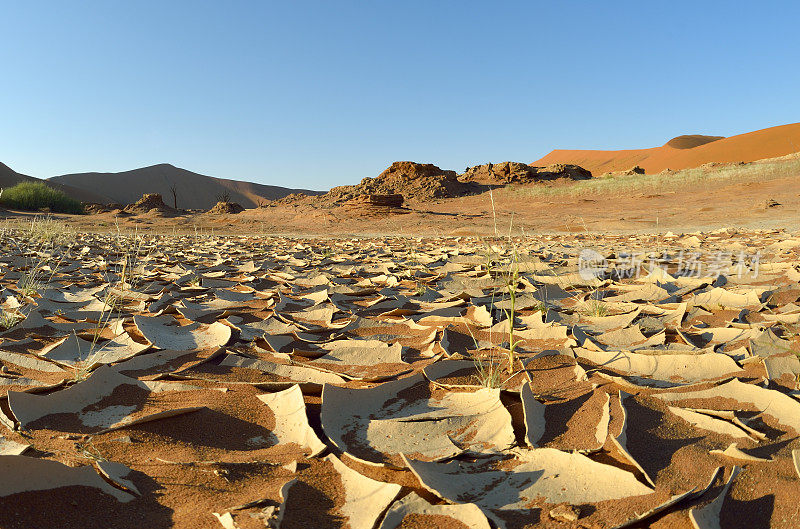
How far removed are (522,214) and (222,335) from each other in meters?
13.4

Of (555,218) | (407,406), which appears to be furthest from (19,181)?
(407,406)

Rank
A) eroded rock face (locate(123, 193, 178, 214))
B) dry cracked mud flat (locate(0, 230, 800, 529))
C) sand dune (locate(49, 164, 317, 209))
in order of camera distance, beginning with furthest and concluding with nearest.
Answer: sand dune (locate(49, 164, 317, 209)), eroded rock face (locate(123, 193, 178, 214)), dry cracked mud flat (locate(0, 230, 800, 529))

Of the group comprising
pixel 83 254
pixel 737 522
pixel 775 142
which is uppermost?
pixel 775 142

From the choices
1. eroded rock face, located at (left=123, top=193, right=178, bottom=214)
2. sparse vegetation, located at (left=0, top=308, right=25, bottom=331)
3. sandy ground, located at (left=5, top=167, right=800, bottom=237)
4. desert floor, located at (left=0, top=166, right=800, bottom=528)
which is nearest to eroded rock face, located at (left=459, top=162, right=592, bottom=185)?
sandy ground, located at (left=5, top=167, right=800, bottom=237)

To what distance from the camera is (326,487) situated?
84cm

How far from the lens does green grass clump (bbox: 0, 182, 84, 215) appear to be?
18922 millimetres

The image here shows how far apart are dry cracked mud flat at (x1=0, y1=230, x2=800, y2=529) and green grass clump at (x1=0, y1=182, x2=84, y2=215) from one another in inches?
829

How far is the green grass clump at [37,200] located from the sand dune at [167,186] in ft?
98.1

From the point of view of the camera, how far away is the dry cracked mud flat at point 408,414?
2.52 ft

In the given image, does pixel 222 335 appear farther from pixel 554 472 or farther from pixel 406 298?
pixel 554 472

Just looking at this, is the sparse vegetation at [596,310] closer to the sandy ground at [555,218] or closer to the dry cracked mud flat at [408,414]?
the dry cracked mud flat at [408,414]

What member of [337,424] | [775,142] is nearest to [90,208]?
[337,424]

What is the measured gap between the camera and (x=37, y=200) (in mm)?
19625

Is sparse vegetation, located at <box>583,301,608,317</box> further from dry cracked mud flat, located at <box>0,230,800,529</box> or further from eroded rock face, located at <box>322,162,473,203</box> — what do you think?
eroded rock face, located at <box>322,162,473,203</box>
